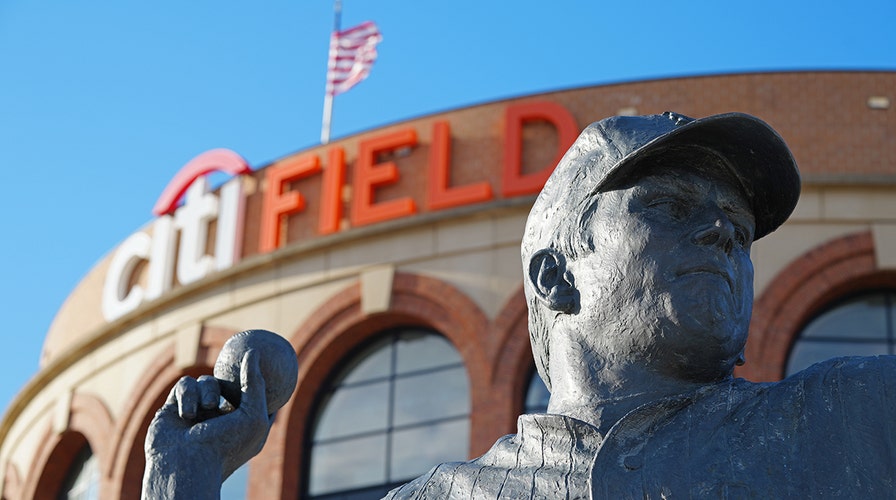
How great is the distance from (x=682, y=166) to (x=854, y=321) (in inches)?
824

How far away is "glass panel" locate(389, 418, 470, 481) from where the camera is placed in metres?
24.6

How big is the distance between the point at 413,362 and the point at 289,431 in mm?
1919

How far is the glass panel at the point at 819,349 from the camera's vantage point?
23828 mm

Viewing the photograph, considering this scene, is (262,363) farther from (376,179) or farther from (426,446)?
(376,179)

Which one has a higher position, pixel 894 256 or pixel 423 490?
pixel 894 256

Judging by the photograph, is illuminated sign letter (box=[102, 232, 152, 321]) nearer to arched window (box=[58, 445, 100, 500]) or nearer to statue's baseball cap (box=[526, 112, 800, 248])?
arched window (box=[58, 445, 100, 500])

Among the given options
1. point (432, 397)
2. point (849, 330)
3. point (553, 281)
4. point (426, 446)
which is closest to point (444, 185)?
point (432, 397)

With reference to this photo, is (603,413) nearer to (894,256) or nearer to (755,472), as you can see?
(755,472)

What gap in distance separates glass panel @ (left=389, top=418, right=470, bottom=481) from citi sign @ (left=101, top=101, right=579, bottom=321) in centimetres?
299

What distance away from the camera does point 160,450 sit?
3.86 m

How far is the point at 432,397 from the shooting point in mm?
25031

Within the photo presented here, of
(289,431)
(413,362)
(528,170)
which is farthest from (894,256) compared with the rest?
(289,431)

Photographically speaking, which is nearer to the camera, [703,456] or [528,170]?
[703,456]

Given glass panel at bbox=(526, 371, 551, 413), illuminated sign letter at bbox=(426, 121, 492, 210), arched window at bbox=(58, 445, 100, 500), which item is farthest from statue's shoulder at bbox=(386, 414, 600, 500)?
arched window at bbox=(58, 445, 100, 500)
